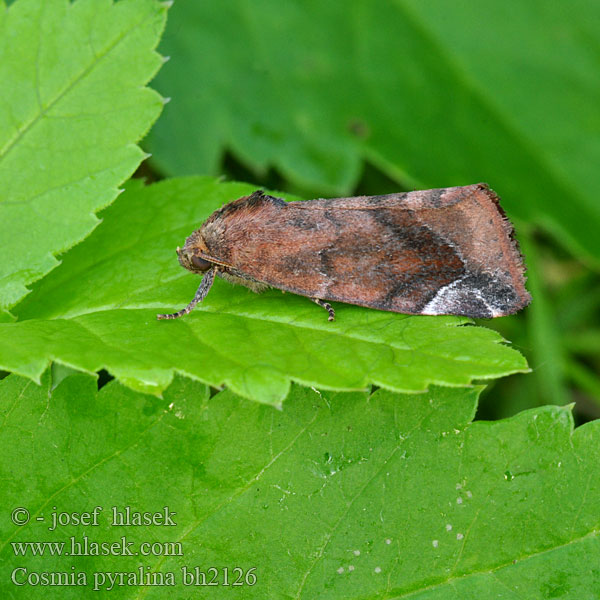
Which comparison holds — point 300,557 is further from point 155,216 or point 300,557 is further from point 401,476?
point 155,216

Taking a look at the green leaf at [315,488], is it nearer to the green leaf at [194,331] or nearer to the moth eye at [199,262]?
the green leaf at [194,331]

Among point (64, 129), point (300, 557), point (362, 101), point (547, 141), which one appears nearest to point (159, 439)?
point (300, 557)

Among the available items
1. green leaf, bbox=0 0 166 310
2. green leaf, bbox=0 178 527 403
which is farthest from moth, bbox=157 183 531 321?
green leaf, bbox=0 0 166 310

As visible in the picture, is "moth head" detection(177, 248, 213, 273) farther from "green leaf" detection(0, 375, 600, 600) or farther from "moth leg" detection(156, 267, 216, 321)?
"green leaf" detection(0, 375, 600, 600)

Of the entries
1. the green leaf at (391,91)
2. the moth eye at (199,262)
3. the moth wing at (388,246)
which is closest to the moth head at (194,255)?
the moth eye at (199,262)

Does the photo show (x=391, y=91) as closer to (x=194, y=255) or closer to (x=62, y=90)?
(x=194, y=255)

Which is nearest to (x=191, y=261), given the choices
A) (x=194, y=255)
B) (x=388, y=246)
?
(x=194, y=255)
